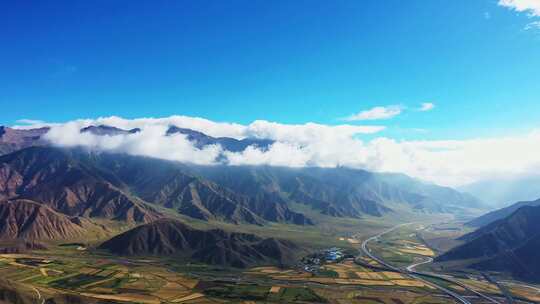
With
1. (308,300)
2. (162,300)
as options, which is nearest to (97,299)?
(162,300)

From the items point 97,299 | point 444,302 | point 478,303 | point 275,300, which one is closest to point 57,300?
point 97,299

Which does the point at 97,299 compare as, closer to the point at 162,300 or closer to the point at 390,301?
the point at 162,300

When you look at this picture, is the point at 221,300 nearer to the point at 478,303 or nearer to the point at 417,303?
the point at 417,303

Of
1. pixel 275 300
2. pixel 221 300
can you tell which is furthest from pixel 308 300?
pixel 221 300

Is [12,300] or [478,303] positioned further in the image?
[478,303]

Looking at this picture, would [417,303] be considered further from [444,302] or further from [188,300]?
[188,300]

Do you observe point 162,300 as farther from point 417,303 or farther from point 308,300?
point 417,303

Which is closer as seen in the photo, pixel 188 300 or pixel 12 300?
pixel 12 300
